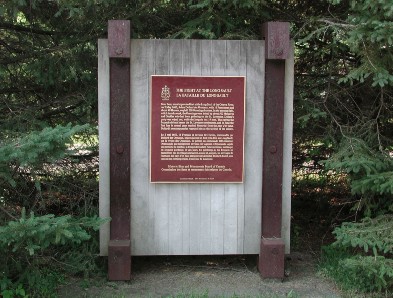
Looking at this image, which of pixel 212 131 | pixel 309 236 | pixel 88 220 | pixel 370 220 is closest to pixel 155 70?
pixel 212 131

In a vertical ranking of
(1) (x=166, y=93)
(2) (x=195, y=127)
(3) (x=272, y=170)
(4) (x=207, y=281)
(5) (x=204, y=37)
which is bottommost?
(4) (x=207, y=281)

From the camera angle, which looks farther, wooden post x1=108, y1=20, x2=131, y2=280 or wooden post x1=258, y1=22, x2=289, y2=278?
wooden post x1=258, y1=22, x2=289, y2=278

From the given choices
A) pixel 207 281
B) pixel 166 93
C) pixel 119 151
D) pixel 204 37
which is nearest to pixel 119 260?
pixel 207 281

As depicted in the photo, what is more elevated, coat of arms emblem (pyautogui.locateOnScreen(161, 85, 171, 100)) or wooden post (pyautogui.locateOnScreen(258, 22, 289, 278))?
coat of arms emblem (pyautogui.locateOnScreen(161, 85, 171, 100))

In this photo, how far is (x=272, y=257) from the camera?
5.73 meters

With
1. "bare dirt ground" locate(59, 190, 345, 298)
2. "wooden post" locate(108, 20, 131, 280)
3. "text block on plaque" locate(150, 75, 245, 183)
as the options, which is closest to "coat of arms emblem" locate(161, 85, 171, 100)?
"text block on plaque" locate(150, 75, 245, 183)

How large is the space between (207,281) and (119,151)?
164 cm

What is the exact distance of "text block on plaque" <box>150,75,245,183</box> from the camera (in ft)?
18.2

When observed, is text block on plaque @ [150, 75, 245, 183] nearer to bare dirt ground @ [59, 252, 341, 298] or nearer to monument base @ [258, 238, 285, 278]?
monument base @ [258, 238, 285, 278]

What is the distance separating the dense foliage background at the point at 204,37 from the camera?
5254 millimetres

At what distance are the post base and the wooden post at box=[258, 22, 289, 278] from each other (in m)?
1.38

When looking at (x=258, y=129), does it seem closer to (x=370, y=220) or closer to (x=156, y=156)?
(x=156, y=156)

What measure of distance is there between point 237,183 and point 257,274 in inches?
41.2

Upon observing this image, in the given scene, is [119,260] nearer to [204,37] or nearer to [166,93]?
[166,93]
